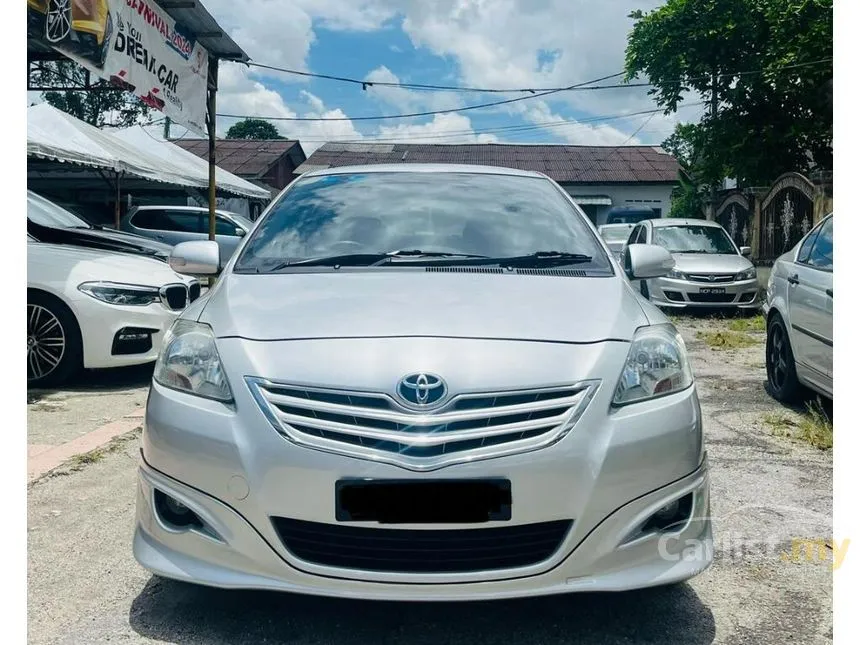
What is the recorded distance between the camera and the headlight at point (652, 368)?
2477mm

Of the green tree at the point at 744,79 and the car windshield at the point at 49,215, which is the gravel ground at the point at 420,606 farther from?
the green tree at the point at 744,79

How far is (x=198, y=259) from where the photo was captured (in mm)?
3619

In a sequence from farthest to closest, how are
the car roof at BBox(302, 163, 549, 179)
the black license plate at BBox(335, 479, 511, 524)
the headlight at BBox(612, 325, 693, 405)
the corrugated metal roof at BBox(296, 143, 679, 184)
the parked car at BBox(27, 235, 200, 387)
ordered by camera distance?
the corrugated metal roof at BBox(296, 143, 679, 184)
the parked car at BBox(27, 235, 200, 387)
the car roof at BBox(302, 163, 549, 179)
the headlight at BBox(612, 325, 693, 405)
the black license plate at BBox(335, 479, 511, 524)

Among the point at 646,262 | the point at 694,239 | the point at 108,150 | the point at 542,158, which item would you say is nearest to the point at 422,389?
the point at 646,262

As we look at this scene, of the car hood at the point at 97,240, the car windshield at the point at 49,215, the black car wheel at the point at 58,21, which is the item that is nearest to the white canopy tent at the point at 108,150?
the car windshield at the point at 49,215

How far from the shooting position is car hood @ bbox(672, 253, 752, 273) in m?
12.1

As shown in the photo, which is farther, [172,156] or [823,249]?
[172,156]

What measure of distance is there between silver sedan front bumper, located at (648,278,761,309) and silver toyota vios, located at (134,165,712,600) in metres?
9.73

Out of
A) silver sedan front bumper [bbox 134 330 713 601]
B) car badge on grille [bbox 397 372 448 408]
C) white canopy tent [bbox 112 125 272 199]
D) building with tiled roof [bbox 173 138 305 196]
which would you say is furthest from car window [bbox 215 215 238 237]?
building with tiled roof [bbox 173 138 305 196]

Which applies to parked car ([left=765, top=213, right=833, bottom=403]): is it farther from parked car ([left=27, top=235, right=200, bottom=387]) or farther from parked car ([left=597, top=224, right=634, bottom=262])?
parked car ([left=597, top=224, right=634, bottom=262])

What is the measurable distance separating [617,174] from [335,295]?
132ft

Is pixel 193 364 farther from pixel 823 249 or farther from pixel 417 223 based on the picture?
pixel 823 249

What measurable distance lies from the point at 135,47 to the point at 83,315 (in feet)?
13.5

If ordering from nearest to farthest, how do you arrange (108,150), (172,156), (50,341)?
(50,341), (108,150), (172,156)
